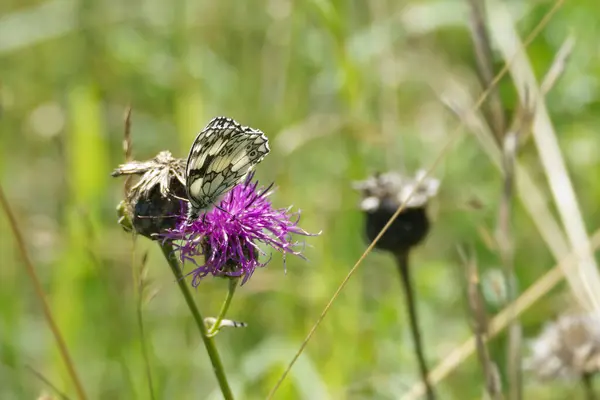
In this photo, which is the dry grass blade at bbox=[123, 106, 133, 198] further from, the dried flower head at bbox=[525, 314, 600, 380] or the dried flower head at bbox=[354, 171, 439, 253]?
the dried flower head at bbox=[525, 314, 600, 380]

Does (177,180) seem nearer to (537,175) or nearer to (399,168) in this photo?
(399,168)

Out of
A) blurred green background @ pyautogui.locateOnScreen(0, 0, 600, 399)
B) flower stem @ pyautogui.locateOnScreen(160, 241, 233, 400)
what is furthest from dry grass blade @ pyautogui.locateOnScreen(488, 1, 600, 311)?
flower stem @ pyautogui.locateOnScreen(160, 241, 233, 400)

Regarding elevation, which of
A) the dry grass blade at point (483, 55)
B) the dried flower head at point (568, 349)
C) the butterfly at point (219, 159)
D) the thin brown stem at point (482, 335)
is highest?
the dry grass blade at point (483, 55)

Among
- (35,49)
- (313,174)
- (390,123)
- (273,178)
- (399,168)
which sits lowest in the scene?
(399,168)

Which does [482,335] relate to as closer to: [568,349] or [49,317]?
[568,349]

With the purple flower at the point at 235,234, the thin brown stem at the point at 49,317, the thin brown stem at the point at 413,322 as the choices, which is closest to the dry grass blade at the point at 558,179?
the thin brown stem at the point at 413,322

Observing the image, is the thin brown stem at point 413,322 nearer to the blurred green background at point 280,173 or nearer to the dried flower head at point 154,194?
the blurred green background at point 280,173

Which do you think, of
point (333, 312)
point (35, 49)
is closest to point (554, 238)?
point (333, 312)
